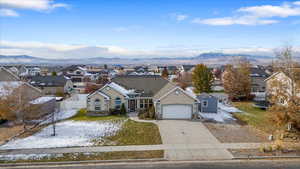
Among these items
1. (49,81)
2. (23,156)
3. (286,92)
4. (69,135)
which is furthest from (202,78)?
(23,156)

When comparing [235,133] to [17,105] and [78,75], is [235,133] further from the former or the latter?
[78,75]

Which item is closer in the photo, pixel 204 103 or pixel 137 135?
pixel 137 135

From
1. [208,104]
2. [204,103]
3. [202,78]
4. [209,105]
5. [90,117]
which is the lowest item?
[90,117]

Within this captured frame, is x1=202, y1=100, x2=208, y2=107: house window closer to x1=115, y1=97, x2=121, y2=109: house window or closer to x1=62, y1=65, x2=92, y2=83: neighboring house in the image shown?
x1=115, y1=97, x2=121, y2=109: house window

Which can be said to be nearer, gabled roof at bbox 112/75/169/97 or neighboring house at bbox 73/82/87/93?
gabled roof at bbox 112/75/169/97

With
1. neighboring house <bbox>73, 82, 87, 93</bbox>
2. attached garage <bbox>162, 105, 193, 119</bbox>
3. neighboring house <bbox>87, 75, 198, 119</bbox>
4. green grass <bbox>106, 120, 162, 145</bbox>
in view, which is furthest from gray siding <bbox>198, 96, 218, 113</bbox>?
neighboring house <bbox>73, 82, 87, 93</bbox>

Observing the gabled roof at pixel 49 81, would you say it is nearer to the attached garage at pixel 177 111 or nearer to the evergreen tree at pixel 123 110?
the evergreen tree at pixel 123 110

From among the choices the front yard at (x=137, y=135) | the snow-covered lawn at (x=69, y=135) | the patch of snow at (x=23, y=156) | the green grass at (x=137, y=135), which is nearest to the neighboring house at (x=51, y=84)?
the snow-covered lawn at (x=69, y=135)

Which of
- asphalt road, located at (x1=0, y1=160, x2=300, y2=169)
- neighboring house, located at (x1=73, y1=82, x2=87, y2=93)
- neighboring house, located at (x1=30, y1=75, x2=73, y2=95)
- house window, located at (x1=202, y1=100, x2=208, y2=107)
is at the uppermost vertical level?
neighboring house, located at (x1=30, y1=75, x2=73, y2=95)
